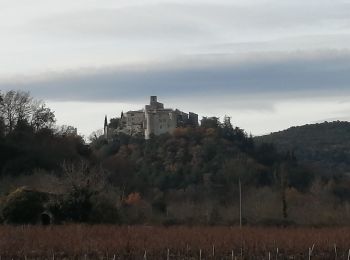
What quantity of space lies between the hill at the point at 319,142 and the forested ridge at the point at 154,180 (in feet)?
53.1

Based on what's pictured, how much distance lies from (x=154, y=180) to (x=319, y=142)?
147 feet

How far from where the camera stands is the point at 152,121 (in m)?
104

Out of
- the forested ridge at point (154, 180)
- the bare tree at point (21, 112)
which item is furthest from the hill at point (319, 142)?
the bare tree at point (21, 112)

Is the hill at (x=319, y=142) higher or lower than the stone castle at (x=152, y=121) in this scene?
lower

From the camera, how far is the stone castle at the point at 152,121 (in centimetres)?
10181

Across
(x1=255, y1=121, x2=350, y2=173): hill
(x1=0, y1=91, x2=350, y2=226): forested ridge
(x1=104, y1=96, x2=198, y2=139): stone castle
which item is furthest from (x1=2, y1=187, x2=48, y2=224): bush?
(x1=104, y1=96, x2=198, y2=139): stone castle

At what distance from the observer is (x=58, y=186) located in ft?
119

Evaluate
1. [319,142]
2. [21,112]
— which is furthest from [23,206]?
[319,142]

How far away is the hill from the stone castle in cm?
1264

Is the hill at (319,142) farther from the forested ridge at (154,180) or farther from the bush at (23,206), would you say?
the bush at (23,206)

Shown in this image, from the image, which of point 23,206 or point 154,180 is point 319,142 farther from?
point 23,206

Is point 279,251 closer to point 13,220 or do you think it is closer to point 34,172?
point 13,220

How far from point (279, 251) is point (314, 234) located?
4.82 meters

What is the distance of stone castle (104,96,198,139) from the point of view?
102 metres
